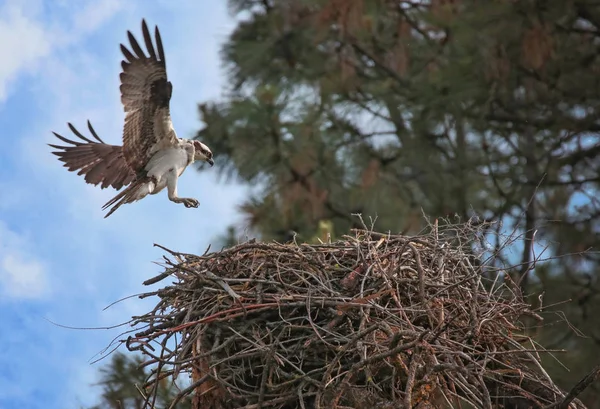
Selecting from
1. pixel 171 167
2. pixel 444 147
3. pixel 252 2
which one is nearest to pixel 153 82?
pixel 171 167

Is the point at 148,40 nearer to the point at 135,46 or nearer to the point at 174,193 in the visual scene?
the point at 135,46

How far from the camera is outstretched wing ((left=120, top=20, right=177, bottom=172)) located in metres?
6.45

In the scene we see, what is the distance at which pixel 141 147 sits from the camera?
271 inches

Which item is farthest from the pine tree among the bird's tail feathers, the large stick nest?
the large stick nest

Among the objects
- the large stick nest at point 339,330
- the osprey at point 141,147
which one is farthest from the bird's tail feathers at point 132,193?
the large stick nest at point 339,330

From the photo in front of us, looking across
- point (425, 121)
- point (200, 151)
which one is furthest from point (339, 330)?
point (425, 121)

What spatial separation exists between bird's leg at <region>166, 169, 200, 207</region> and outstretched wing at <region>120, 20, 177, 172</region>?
8.8 inches

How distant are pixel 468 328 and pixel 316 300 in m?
0.76

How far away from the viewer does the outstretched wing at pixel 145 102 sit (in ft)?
21.2

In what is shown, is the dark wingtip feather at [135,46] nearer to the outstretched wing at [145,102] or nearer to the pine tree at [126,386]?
the outstretched wing at [145,102]

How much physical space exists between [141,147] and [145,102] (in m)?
0.40

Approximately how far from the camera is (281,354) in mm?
4297

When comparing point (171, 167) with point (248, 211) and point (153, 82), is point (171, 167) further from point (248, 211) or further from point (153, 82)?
point (248, 211)

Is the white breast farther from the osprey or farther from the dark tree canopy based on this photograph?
the dark tree canopy
